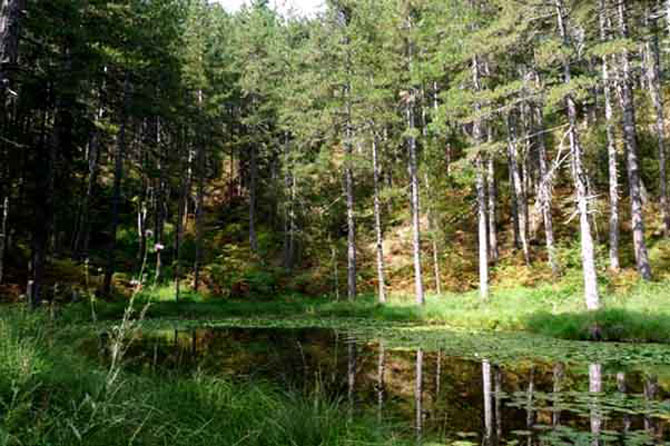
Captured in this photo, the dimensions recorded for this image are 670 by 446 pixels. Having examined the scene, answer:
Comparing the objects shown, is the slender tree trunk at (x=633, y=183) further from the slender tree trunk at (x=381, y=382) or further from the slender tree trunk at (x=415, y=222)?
the slender tree trunk at (x=381, y=382)

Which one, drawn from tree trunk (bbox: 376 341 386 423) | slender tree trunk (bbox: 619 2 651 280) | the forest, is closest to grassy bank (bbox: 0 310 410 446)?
the forest

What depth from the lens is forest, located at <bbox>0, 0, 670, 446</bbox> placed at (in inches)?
177

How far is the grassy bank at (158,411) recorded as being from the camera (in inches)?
132

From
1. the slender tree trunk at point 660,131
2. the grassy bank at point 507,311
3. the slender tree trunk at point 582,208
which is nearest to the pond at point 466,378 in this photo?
the grassy bank at point 507,311

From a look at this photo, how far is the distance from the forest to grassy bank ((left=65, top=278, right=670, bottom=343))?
0.10 m

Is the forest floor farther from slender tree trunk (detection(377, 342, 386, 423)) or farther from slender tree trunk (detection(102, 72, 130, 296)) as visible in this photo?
slender tree trunk (detection(377, 342, 386, 423))

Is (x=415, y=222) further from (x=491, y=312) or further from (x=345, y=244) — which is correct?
(x=345, y=244)

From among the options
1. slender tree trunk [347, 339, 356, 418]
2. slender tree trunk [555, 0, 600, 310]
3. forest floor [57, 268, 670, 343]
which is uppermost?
slender tree trunk [555, 0, 600, 310]

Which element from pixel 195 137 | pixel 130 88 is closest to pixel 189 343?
pixel 130 88

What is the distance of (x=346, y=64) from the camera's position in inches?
896

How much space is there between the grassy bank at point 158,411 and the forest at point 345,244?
3 cm

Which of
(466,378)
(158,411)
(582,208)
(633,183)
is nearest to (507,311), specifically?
(582,208)

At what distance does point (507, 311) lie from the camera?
15.5m

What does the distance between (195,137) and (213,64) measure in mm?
4403
